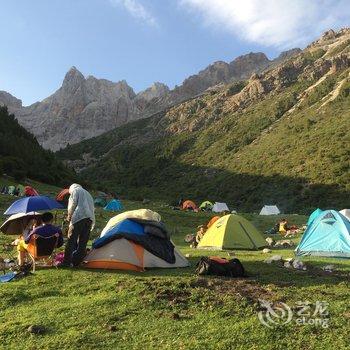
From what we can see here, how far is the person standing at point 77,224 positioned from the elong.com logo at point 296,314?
531cm

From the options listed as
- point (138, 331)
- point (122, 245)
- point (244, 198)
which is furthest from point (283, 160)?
point (138, 331)

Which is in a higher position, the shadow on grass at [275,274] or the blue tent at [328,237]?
the blue tent at [328,237]

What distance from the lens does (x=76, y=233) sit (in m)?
12.3

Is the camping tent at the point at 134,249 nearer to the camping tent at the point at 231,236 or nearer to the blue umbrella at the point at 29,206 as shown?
the blue umbrella at the point at 29,206

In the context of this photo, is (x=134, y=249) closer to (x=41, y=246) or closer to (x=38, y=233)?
(x=41, y=246)

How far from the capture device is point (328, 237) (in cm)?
1636

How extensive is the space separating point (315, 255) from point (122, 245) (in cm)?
712

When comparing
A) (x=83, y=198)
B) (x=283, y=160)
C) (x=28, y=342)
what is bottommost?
(x=28, y=342)

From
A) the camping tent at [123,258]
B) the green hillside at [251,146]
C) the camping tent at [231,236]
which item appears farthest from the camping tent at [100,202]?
the green hillside at [251,146]

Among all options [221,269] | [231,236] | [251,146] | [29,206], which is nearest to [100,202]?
[231,236]

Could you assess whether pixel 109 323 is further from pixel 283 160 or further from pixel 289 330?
pixel 283 160

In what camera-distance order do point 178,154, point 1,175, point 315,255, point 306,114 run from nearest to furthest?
point 315,255, point 1,175, point 306,114, point 178,154

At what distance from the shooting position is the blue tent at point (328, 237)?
15805 mm

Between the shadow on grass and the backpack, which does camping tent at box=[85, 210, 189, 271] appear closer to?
the shadow on grass
